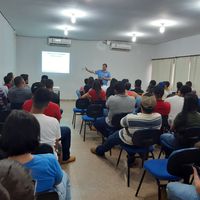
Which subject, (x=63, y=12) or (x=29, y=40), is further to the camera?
(x=29, y=40)

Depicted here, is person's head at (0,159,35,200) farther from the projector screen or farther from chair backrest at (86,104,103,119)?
the projector screen

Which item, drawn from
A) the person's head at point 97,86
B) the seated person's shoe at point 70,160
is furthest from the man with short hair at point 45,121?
the person's head at point 97,86

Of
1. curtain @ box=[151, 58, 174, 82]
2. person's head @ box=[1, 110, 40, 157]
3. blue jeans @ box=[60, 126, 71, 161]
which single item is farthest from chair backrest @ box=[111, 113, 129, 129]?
curtain @ box=[151, 58, 174, 82]

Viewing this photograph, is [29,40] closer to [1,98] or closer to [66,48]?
[66,48]

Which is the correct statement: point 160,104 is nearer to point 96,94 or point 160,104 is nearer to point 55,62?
point 96,94

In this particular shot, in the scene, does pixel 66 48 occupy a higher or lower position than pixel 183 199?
higher

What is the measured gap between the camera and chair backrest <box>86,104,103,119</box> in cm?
452

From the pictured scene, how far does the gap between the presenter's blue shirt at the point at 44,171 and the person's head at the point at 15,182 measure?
803mm

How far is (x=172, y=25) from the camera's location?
6566mm

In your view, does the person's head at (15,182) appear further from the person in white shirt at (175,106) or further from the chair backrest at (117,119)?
the person in white shirt at (175,106)

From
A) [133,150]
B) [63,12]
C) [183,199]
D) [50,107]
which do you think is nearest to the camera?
[183,199]

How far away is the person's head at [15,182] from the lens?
62cm

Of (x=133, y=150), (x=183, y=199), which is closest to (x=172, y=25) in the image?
(x=133, y=150)

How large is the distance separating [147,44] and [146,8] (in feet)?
19.9
